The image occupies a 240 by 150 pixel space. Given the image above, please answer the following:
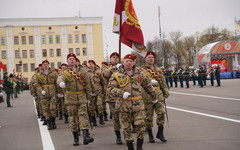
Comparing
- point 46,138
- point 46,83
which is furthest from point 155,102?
point 46,83

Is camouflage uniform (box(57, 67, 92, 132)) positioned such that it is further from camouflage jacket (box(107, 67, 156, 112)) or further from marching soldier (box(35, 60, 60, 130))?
marching soldier (box(35, 60, 60, 130))

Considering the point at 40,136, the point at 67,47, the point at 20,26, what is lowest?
the point at 40,136

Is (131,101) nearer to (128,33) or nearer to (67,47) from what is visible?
(128,33)

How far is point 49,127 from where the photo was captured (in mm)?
9719

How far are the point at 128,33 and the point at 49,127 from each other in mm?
4454

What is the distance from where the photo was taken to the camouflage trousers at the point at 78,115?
23.4 feet

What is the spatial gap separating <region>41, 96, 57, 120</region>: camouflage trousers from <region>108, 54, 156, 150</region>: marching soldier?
4.29 metres

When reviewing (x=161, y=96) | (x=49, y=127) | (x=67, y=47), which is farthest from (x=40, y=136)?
(x=67, y=47)

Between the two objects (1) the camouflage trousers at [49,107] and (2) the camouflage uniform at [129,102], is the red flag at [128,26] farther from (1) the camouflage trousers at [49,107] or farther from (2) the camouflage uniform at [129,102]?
(1) the camouflage trousers at [49,107]

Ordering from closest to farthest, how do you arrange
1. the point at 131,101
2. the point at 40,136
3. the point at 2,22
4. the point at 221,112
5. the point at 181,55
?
the point at 131,101
the point at 40,136
the point at 221,112
the point at 2,22
the point at 181,55

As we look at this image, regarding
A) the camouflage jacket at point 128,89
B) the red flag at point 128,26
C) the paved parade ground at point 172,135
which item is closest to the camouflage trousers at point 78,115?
the paved parade ground at point 172,135

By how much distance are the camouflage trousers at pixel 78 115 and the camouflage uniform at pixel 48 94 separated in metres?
2.60

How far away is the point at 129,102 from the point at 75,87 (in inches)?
76.4

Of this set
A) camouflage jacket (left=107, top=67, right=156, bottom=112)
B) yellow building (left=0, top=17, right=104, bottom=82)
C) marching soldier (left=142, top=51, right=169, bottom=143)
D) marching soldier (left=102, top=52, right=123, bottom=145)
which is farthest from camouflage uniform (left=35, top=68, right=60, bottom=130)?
yellow building (left=0, top=17, right=104, bottom=82)
